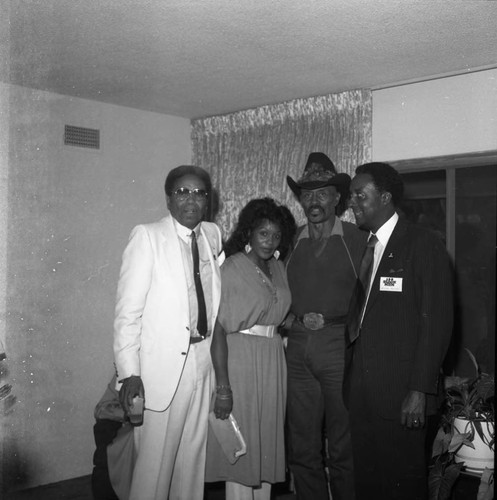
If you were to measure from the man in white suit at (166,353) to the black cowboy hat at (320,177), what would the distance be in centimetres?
70

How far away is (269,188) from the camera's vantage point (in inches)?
192

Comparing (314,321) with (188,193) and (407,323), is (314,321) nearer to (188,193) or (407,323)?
(407,323)

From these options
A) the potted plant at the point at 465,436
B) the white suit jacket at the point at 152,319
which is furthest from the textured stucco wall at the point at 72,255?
the potted plant at the point at 465,436

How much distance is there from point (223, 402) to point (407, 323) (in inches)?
37.8

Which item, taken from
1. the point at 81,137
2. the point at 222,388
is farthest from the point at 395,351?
the point at 81,137

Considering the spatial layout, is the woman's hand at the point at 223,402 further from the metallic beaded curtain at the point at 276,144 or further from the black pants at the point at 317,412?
the metallic beaded curtain at the point at 276,144

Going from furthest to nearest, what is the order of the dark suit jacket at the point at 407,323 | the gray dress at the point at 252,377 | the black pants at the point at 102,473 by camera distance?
the black pants at the point at 102,473 < the gray dress at the point at 252,377 < the dark suit jacket at the point at 407,323

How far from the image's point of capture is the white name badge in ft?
9.39

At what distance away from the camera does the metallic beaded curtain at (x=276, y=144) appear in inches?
173

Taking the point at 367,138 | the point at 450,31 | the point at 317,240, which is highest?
the point at 450,31

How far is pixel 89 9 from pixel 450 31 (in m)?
1.71

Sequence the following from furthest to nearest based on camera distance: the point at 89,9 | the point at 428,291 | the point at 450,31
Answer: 1. the point at 450,31
2. the point at 89,9
3. the point at 428,291

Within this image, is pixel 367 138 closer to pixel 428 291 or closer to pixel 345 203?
pixel 345 203

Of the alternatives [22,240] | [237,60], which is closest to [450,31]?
[237,60]
